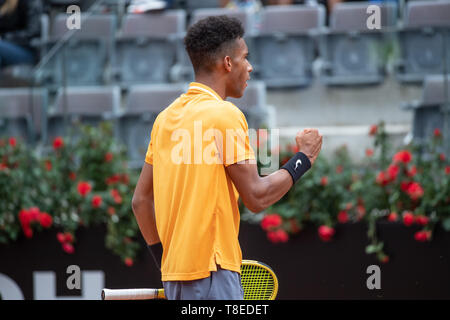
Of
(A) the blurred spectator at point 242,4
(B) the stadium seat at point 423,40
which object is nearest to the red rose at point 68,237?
(B) the stadium seat at point 423,40

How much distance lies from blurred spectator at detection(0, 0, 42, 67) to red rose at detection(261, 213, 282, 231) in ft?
9.05

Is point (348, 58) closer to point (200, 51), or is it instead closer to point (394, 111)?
point (394, 111)

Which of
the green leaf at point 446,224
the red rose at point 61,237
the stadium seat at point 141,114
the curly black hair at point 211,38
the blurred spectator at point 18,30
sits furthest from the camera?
the blurred spectator at point 18,30

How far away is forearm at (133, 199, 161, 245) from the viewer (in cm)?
227

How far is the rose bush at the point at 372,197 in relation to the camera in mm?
3623

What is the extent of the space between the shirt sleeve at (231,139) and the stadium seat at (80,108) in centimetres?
279

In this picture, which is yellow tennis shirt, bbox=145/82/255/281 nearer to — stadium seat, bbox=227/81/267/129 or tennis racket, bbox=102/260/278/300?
tennis racket, bbox=102/260/278/300

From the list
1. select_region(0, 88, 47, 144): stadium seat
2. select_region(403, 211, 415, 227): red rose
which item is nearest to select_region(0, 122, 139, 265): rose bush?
select_region(0, 88, 47, 144): stadium seat

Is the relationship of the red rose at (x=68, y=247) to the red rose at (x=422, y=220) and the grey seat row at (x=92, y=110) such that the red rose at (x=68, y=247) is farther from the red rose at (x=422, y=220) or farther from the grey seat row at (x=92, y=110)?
the red rose at (x=422, y=220)

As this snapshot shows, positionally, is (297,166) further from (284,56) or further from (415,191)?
(284,56)

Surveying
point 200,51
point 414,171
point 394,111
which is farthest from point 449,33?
point 200,51

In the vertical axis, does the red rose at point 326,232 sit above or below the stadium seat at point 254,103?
below

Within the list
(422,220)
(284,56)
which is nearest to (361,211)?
(422,220)

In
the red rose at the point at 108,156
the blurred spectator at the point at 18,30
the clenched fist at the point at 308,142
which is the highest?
the blurred spectator at the point at 18,30
